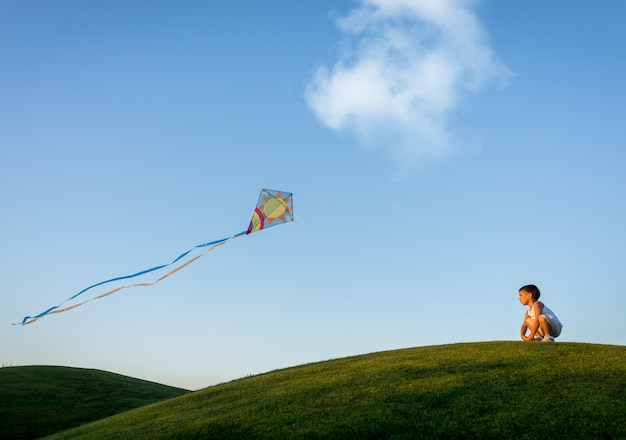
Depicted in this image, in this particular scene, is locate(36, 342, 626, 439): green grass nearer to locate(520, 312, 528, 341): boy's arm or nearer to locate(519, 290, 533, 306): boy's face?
locate(520, 312, 528, 341): boy's arm

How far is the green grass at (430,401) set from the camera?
9906 mm

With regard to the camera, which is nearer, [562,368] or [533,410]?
[533,410]

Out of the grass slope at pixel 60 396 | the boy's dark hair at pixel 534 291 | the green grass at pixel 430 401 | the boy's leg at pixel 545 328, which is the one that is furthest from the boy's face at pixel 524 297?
the grass slope at pixel 60 396

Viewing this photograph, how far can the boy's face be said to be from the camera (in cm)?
1538

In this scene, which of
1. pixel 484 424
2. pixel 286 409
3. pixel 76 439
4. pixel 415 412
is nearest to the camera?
pixel 484 424

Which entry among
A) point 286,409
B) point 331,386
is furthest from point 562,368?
point 286,409

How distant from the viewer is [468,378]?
506 inches

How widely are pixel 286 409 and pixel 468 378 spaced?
4.41 m

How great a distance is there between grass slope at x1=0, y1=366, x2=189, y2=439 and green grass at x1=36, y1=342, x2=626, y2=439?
9.96 metres

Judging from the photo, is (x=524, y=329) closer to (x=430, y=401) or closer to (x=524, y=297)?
(x=524, y=297)

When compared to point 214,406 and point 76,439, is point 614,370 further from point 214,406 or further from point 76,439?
point 76,439

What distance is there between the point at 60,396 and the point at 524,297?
84.6 ft

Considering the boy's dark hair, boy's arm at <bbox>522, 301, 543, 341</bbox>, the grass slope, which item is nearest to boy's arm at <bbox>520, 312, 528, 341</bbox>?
boy's arm at <bbox>522, 301, 543, 341</bbox>

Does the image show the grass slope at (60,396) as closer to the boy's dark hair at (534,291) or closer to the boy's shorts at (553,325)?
the boy's shorts at (553,325)
